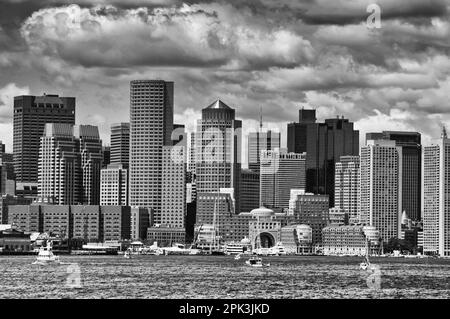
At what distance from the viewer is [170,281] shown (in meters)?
96.1

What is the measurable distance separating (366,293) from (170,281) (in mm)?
21525
